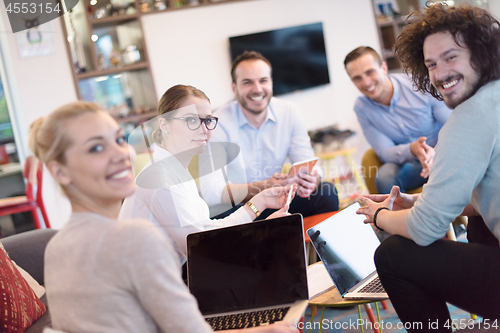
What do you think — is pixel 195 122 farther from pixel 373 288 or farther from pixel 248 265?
pixel 373 288

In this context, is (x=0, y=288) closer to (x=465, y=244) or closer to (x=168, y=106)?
(x=168, y=106)

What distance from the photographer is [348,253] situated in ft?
4.75

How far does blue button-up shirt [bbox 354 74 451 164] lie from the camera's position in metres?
2.61

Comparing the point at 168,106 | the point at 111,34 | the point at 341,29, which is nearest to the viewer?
the point at 168,106

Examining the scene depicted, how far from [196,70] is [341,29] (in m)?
1.71

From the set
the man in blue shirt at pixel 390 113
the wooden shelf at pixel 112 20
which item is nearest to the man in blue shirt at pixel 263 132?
the man in blue shirt at pixel 390 113

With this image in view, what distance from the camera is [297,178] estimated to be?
1.95m

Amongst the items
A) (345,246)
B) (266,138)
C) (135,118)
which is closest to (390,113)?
(266,138)

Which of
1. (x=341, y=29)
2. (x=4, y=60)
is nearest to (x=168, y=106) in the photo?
(x=4, y=60)

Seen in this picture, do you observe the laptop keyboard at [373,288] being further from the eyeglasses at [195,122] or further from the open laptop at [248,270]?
the eyeglasses at [195,122]

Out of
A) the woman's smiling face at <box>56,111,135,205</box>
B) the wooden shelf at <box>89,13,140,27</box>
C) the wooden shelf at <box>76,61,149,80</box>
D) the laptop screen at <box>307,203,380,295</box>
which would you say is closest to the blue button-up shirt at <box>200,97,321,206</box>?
the laptop screen at <box>307,203,380,295</box>

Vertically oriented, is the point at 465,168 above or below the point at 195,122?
below

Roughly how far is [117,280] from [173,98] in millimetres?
741

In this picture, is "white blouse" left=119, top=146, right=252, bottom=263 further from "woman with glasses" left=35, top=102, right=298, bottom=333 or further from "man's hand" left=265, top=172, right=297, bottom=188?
"man's hand" left=265, top=172, right=297, bottom=188
